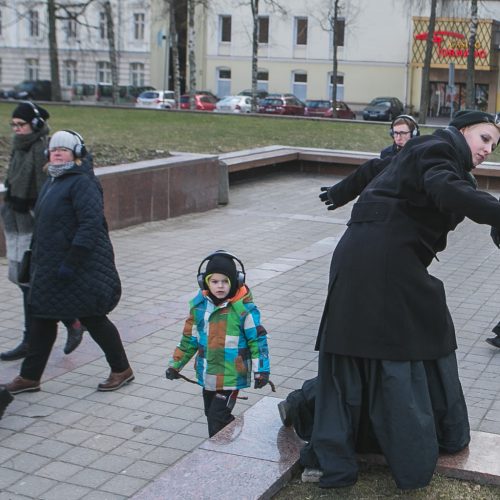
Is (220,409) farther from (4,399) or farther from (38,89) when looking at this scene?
(38,89)

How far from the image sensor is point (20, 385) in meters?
5.86

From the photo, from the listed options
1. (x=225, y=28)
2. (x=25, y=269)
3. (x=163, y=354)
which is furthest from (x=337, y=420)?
(x=225, y=28)

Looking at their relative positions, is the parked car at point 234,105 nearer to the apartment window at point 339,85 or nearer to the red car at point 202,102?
the red car at point 202,102

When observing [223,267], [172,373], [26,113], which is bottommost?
[172,373]

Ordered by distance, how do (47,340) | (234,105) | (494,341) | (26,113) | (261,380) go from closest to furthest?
(261,380)
(47,340)
(26,113)
(494,341)
(234,105)

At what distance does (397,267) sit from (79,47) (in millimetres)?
59249

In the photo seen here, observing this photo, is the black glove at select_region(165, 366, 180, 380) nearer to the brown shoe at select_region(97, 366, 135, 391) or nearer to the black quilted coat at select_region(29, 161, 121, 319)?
the black quilted coat at select_region(29, 161, 121, 319)

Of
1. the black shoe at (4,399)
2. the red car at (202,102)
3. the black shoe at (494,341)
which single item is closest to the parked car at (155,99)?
the red car at (202,102)

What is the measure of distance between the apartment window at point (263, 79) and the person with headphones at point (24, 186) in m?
53.8

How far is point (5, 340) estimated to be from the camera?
707 centimetres

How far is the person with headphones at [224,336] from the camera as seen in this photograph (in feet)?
15.5

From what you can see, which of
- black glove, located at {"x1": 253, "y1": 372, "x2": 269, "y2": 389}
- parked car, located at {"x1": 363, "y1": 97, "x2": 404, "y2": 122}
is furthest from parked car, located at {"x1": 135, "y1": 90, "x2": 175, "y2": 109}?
black glove, located at {"x1": 253, "y1": 372, "x2": 269, "y2": 389}

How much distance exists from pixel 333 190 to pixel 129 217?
747 cm

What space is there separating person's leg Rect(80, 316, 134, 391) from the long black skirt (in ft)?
6.69
